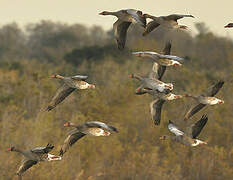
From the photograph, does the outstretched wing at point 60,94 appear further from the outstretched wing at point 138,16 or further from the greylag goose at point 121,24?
the outstretched wing at point 138,16

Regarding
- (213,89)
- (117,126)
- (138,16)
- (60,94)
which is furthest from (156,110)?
(117,126)

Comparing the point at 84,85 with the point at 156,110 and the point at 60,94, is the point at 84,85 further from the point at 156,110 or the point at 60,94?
the point at 156,110

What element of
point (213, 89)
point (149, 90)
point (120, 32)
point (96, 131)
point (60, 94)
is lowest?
point (96, 131)

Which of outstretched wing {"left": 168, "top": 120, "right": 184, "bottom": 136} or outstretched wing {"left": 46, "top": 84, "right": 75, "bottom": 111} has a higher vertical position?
outstretched wing {"left": 46, "top": 84, "right": 75, "bottom": 111}

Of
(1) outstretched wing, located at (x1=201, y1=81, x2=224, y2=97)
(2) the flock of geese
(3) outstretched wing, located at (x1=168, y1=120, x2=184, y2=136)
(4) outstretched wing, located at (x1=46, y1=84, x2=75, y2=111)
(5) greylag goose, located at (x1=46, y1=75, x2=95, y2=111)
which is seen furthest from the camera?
(4) outstretched wing, located at (x1=46, y1=84, x2=75, y2=111)

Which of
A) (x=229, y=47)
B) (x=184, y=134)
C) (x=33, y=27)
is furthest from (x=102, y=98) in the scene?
(x=33, y=27)

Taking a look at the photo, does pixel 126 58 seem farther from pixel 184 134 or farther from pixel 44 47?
pixel 184 134

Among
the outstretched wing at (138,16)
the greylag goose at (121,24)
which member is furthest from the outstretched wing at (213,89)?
the outstretched wing at (138,16)

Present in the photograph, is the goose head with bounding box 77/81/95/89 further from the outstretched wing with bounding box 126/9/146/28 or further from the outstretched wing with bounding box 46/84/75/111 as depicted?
the outstretched wing with bounding box 126/9/146/28

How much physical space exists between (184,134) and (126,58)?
46516 mm

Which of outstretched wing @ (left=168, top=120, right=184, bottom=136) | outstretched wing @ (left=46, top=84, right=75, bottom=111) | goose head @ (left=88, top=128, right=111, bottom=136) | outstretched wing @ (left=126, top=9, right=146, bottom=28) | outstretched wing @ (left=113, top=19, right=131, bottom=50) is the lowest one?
outstretched wing @ (left=168, top=120, right=184, bottom=136)

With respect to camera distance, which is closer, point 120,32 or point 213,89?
point 213,89

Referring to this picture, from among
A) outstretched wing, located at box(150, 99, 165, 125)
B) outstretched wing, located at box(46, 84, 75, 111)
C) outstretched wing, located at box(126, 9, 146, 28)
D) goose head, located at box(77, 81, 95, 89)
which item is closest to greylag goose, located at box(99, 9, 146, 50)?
outstretched wing, located at box(126, 9, 146, 28)

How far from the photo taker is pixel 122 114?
41.2m
